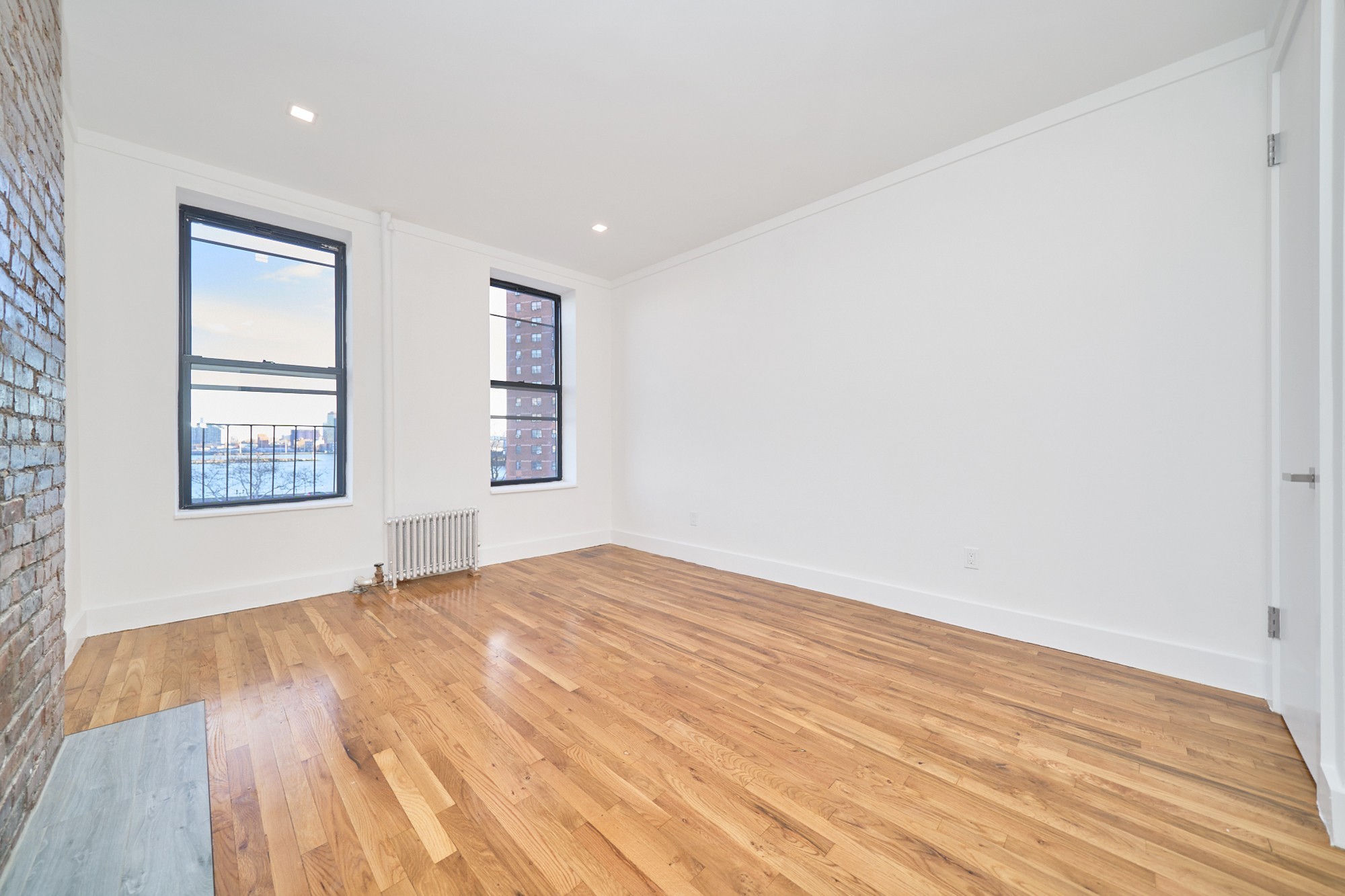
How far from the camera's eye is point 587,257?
4.94 m

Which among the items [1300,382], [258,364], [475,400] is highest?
[258,364]

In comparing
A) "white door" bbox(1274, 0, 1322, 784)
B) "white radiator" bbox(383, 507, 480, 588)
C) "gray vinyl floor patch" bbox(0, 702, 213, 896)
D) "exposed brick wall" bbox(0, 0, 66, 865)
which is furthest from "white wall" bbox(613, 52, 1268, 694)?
"exposed brick wall" bbox(0, 0, 66, 865)

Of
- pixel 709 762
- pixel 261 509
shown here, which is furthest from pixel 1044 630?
pixel 261 509

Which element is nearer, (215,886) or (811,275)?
(215,886)

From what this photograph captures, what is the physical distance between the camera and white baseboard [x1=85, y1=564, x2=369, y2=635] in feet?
9.72

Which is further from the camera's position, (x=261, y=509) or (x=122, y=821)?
(x=261, y=509)

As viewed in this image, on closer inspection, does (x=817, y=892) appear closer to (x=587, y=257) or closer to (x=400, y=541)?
(x=400, y=541)

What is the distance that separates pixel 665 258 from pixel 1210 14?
3636 millimetres

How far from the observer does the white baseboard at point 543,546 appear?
465 centimetres

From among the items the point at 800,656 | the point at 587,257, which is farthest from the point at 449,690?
the point at 587,257

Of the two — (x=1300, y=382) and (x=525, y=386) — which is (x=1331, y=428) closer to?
(x=1300, y=382)

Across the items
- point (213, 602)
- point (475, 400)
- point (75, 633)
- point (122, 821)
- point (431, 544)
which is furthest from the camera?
point (475, 400)

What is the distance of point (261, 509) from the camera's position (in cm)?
352

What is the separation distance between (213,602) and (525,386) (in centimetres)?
286
